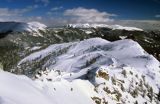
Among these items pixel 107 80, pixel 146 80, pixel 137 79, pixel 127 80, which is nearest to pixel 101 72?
pixel 107 80

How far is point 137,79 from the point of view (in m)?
122

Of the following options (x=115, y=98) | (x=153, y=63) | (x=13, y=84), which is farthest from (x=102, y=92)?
(x=153, y=63)

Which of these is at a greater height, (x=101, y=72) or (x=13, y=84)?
(x=13, y=84)

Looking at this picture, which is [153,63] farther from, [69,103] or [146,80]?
[69,103]

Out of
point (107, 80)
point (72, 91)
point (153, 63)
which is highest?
point (72, 91)

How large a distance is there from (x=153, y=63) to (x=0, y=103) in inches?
5467

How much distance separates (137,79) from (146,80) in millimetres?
8413

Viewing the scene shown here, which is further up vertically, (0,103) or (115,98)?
(0,103)

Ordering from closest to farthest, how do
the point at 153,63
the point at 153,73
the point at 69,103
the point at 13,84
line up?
the point at 13,84, the point at 69,103, the point at 153,73, the point at 153,63

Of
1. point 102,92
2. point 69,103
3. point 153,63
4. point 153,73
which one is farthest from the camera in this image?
point 153,63

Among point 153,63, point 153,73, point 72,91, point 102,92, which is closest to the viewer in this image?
point 72,91

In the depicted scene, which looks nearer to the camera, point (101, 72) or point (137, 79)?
point (101, 72)

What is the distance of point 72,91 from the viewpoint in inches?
2771

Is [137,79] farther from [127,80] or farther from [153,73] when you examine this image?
[153,73]
